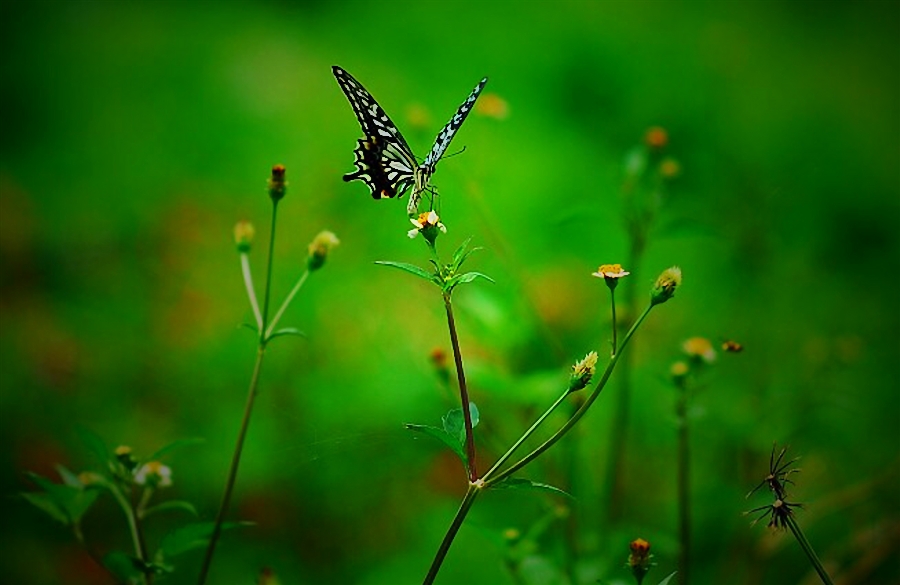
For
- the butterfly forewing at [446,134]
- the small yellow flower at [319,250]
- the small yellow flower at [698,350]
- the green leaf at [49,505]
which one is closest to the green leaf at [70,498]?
the green leaf at [49,505]

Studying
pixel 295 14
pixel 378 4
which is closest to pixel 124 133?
pixel 295 14

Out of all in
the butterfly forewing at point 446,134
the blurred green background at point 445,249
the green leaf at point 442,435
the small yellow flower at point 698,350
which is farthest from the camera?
the blurred green background at point 445,249

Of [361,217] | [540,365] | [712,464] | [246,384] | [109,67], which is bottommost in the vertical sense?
[712,464]

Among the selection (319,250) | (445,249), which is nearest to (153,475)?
(319,250)

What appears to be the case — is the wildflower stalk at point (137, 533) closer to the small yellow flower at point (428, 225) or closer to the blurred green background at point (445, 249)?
the blurred green background at point (445, 249)

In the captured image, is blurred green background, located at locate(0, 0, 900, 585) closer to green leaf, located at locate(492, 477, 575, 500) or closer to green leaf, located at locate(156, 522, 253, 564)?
green leaf, located at locate(156, 522, 253, 564)

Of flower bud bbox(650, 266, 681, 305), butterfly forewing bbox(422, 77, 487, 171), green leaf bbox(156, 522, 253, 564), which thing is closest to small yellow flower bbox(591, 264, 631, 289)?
flower bud bbox(650, 266, 681, 305)

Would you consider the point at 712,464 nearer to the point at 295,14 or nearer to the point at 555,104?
the point at 555,104
